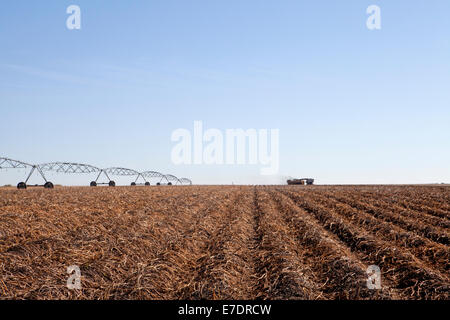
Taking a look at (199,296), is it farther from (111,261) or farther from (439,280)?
(439,280)

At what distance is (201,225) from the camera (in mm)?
14047

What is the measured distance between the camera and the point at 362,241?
11336 mm

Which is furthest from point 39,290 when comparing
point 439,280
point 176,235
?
point 439,280

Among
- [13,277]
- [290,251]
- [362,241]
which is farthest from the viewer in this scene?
[362,241]

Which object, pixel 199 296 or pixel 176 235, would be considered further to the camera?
pixel 176 235

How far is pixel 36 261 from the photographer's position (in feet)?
28.2
